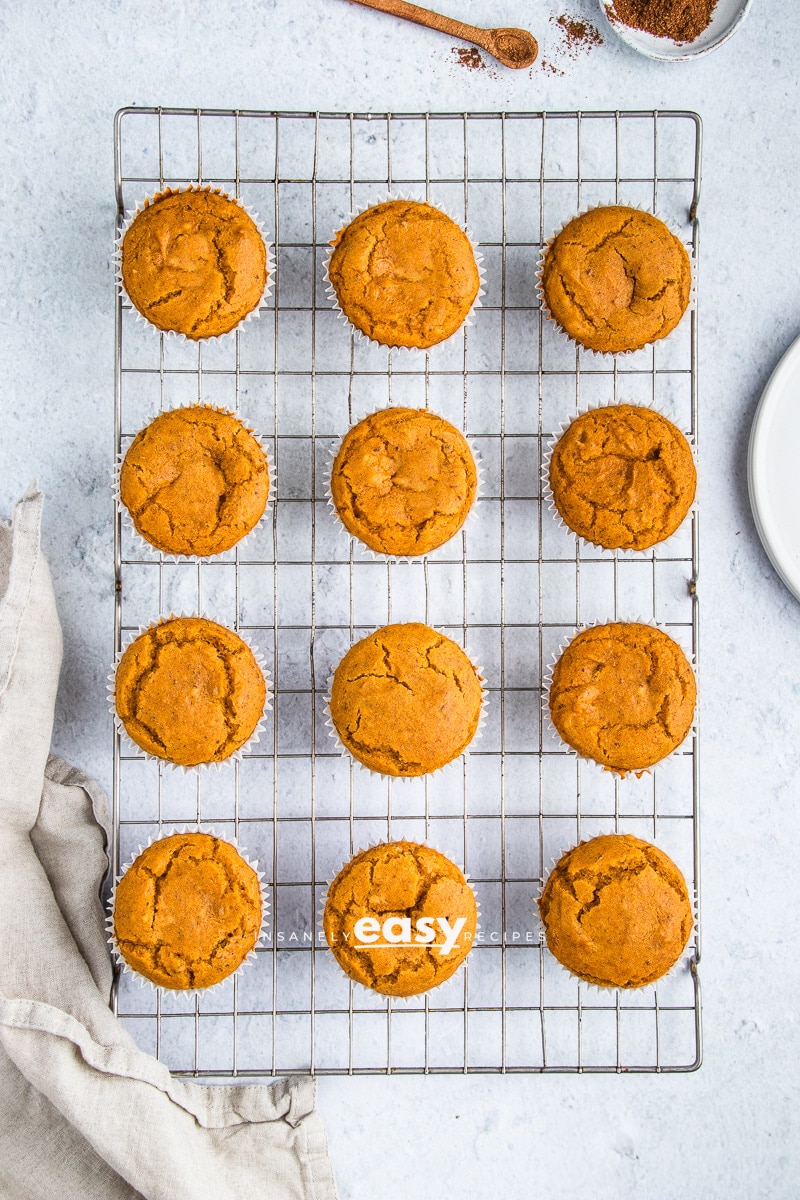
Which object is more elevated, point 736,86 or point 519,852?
point 736,86

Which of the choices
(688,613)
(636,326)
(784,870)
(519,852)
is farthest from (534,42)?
(784,870)

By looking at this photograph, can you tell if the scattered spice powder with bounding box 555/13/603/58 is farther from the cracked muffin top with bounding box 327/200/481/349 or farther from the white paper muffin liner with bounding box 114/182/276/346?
the white paper muffin liner with bounding box 114/182/276/346

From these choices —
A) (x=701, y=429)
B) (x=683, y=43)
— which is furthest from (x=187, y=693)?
(x=683, y=43)

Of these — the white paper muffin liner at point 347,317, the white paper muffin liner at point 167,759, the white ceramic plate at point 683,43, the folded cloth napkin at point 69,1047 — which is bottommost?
the folded cloth napkin at point 69,1047

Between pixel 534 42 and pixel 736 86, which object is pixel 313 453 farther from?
pixel 736 86

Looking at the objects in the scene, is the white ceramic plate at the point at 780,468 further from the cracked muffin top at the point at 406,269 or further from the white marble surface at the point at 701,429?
the cracked muffin top at the point at 406,269

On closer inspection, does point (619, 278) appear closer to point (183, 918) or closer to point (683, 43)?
point (683, 43)

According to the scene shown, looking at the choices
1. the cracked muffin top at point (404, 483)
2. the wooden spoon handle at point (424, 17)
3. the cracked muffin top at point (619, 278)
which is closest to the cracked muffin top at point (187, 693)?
the cracked muffin top at point (404, 483)

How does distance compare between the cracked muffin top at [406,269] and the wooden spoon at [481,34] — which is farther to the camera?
the wooden spoon at [481,34]
